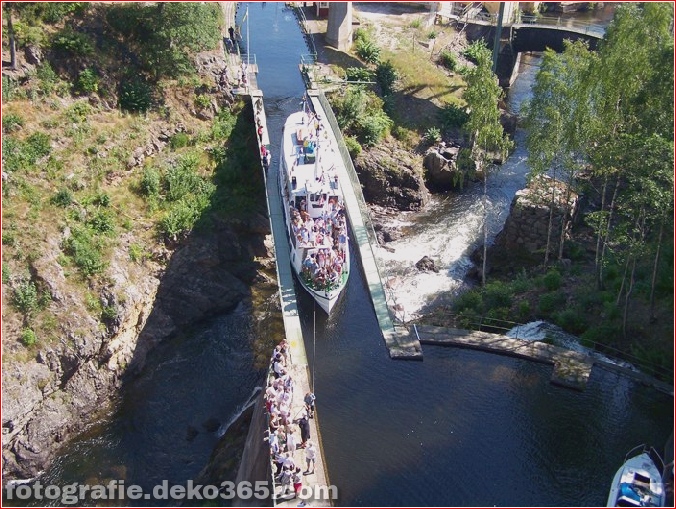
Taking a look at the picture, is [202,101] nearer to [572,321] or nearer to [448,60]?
[448,60]

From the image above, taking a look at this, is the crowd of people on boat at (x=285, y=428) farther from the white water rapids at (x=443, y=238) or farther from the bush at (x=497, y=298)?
the bush at (x=497, y=298)

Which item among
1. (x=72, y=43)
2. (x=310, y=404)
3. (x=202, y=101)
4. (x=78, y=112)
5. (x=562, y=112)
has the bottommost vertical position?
(x=310, y=404)

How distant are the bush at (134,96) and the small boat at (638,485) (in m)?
34.4

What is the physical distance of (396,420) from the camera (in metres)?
29.0

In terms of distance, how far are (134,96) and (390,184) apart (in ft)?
59.4

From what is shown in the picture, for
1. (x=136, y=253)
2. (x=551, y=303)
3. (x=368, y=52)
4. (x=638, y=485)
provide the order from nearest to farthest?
(x=638, y=485)
(x=551, y=303)
(x=136, y=253)
(x=368, y=52)

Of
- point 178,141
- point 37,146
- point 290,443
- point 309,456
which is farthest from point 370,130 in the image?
point 309,456

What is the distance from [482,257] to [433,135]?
13070mm

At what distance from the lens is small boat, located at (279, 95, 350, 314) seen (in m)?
34.7

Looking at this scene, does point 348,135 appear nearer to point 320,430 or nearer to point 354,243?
point 354,243

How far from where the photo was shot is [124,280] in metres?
37.7

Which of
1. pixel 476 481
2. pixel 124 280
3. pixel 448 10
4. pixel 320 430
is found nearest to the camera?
pixel 476 481

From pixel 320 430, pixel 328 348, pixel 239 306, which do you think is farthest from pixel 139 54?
pixel 320 430

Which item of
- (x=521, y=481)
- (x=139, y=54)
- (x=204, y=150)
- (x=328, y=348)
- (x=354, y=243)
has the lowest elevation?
(x=521, y=481)
